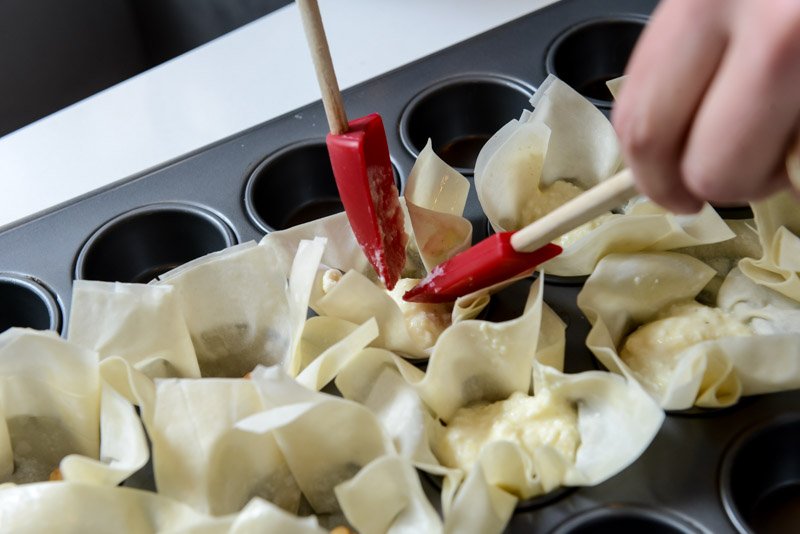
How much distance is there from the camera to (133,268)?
142 cm

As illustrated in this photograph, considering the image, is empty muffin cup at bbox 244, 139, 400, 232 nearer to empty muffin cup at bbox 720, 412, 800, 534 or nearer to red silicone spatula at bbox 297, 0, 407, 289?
red silicone spatula at bbox 297, 0, 407, 289

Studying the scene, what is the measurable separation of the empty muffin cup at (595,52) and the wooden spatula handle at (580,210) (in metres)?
0.62

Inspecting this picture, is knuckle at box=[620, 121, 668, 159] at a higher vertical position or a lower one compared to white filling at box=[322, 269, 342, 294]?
higher

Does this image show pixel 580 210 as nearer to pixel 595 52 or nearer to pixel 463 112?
pixel 463 112

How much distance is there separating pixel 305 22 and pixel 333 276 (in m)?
0.33

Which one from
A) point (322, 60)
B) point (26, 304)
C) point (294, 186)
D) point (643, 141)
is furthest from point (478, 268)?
point (26, 304)

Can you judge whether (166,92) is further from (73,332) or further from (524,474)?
(524,474)

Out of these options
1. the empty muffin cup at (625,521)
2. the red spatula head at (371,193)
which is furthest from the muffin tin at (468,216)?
the red spatula head at (371,193)

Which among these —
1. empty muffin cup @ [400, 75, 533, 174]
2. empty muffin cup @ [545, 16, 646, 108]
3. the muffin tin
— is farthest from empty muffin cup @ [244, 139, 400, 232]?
empty muffin cup @ [545, 16, 646, 108]

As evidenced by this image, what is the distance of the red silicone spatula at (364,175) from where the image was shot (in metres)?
1.08

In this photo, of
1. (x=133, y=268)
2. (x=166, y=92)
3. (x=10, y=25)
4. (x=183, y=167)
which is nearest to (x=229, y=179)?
(x=183, y=167)

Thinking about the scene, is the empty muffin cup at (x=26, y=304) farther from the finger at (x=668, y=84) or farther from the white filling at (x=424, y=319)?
the finger at (x=668, y=84)

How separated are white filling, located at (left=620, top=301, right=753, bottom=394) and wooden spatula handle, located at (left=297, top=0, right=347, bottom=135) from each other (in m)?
0.44

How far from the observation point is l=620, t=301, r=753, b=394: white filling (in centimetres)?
110
